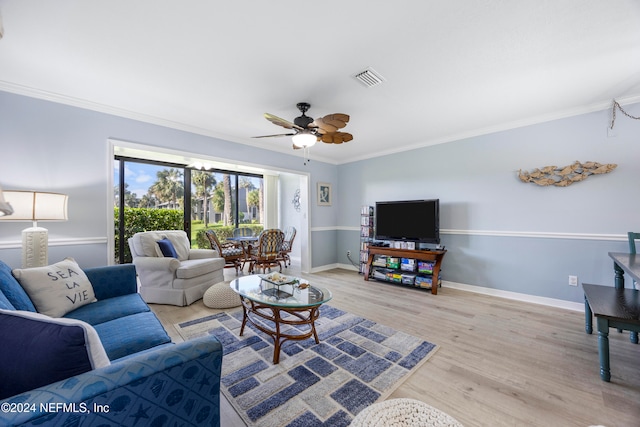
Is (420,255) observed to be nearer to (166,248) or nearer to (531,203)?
(531,203)

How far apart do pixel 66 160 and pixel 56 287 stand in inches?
71.5

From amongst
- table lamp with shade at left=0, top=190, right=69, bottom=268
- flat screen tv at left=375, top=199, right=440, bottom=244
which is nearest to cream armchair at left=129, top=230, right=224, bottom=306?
table lamp with shade at left=0, top=190, right=69, bottom=268

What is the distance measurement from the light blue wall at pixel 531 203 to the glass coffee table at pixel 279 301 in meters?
2.85

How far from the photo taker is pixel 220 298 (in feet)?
10.5

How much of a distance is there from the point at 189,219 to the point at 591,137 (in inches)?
265

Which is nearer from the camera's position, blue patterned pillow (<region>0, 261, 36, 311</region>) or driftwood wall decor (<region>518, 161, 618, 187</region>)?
blue patterned pillow (<region>0, 261, 36, 311</region>)

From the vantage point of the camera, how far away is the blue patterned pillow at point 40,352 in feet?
2.55

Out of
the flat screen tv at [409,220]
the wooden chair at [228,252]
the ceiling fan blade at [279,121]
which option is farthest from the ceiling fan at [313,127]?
the wooden chair at [228,252]

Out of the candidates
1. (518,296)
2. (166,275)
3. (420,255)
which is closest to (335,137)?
(420,255)

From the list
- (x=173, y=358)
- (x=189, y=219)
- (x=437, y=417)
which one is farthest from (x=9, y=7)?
(x=189, y=219)

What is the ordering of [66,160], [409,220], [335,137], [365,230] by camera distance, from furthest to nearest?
[365,230], [409,220], [335,137], [66,160]

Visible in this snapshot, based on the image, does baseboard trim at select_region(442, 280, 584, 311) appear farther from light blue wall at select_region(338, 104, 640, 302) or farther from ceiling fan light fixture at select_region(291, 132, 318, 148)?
ceiling fan light fixture at select_region(291, 132, 318, 148)

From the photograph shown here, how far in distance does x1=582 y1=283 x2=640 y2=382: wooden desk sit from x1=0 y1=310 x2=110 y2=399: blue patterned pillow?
296 centimetres

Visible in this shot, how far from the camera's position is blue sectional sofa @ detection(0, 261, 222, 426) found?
72cm
